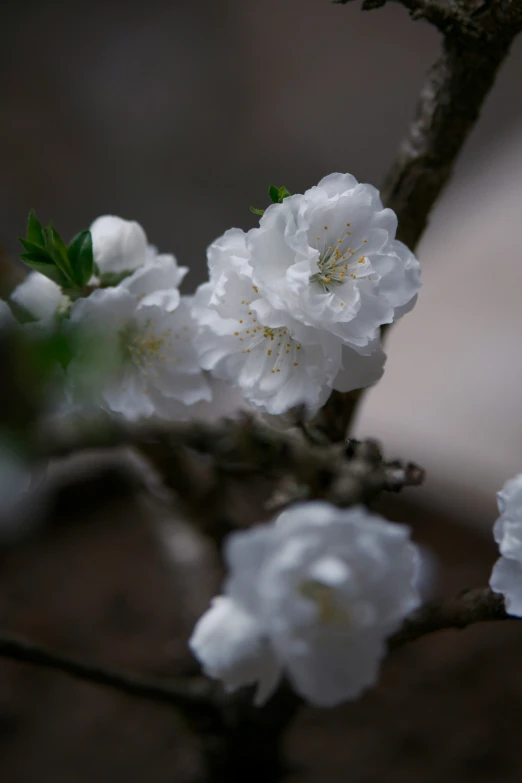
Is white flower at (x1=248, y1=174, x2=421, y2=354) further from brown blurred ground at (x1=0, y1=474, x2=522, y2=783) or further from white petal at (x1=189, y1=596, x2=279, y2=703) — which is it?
brown blurred ground at (x1=0, y1=474, x2=522, y2=783)

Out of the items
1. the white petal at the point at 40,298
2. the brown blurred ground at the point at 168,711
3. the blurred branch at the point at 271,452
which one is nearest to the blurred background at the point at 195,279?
the brown blurred ground at the point at 168,711

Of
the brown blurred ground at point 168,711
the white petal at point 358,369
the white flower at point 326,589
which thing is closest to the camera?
the white flower at point 326,589

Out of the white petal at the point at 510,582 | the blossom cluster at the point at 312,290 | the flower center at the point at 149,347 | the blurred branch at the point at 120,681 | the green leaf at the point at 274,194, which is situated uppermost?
the green leaf at the point at 274,194

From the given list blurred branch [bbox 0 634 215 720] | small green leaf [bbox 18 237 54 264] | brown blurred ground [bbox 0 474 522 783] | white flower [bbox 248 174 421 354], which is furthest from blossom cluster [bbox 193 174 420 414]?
brown blurred ground [bbox 0 474 522 783]

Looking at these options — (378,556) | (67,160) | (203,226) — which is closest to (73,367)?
(378,556)

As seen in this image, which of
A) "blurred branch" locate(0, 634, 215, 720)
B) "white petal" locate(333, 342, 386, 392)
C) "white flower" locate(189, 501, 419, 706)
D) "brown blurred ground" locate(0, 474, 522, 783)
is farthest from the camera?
"brown blurred ground" locate(0, 474, 522, 783)

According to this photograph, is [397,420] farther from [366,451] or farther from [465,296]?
[366,451]

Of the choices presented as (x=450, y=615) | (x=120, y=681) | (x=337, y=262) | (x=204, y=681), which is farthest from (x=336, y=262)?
(x=204, y=681)

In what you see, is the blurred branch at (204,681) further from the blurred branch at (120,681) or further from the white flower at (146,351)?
the white flower at (146,351)
